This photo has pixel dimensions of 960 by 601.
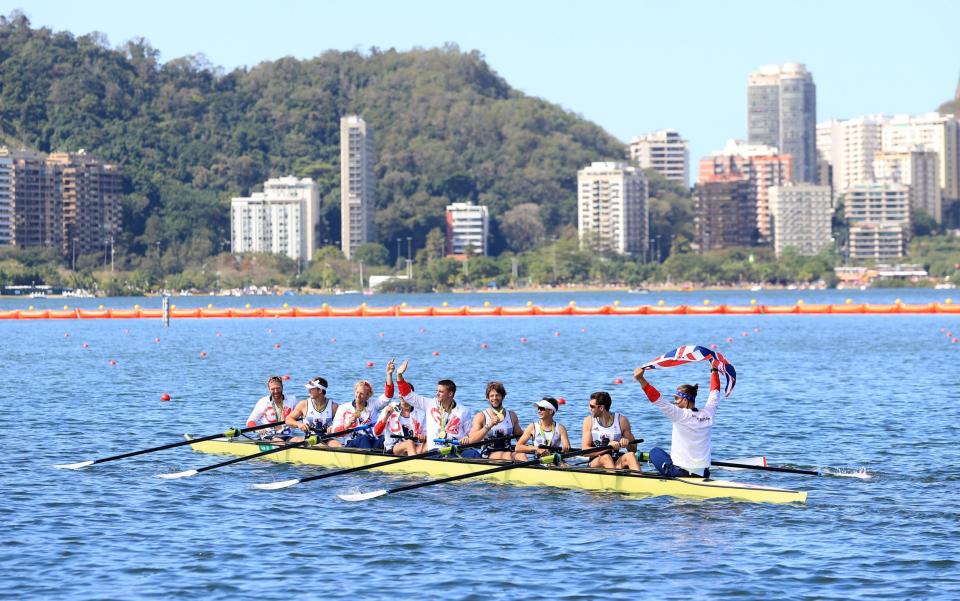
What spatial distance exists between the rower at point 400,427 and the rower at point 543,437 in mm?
2239

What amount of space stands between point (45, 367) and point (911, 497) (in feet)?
138

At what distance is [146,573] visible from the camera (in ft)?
65.5

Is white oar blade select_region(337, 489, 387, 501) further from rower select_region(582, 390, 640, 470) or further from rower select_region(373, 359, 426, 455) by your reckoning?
rower select_region(582, 390, 640, 470)

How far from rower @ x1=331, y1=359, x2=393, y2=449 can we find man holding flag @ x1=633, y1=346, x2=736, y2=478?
5864 millimetres

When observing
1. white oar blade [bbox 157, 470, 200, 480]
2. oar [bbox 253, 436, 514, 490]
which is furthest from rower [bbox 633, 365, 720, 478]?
white oar blade [bbox 157, 470, 200, 480]

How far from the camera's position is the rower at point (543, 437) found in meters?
24.9

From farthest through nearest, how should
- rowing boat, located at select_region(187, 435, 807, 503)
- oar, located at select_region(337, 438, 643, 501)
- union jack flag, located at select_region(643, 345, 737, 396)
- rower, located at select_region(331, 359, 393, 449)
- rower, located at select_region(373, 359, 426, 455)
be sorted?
1. rower, located at select_region(331, 359, 393, 449)
2. rower, located at select_region(373, 359, 426, 455)
3. oar, located at select_region(337, 438, 643, 501)
4. rowing boat, located at select_region(187, 435, 807, 503)
5. union jack flag, located at select_region(643, 345, 737, 396)

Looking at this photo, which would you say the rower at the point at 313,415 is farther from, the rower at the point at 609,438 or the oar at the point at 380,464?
the rower at the point at 609,438

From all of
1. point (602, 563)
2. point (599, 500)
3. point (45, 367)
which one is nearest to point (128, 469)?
point (599, 500)

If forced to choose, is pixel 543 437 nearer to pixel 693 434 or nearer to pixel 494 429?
pixel 494 429

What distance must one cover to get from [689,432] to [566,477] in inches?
98.1

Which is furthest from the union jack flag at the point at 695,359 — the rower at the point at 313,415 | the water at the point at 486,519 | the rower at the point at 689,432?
the rower at the point at 313,415

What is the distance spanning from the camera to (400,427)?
88.8 ft

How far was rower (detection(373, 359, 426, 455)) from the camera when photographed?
87.7ft
